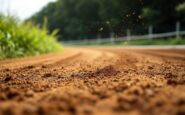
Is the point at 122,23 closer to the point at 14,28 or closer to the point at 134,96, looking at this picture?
the point at 14,28

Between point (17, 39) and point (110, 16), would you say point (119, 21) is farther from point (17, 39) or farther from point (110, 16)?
point (110, 16)

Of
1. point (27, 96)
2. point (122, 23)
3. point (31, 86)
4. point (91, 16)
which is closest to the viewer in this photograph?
point (27, 96)

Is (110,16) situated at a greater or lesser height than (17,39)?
greater

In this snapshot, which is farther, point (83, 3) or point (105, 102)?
point (83, 3)

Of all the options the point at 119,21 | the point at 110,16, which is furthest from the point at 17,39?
the point at 110,16

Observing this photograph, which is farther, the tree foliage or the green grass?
the green grass

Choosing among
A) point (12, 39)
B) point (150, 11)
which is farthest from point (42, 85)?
point (150, 11)

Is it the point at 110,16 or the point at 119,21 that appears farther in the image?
the point at 110,16

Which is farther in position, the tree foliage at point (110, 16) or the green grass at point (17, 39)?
the green grass at point (17, 39)
